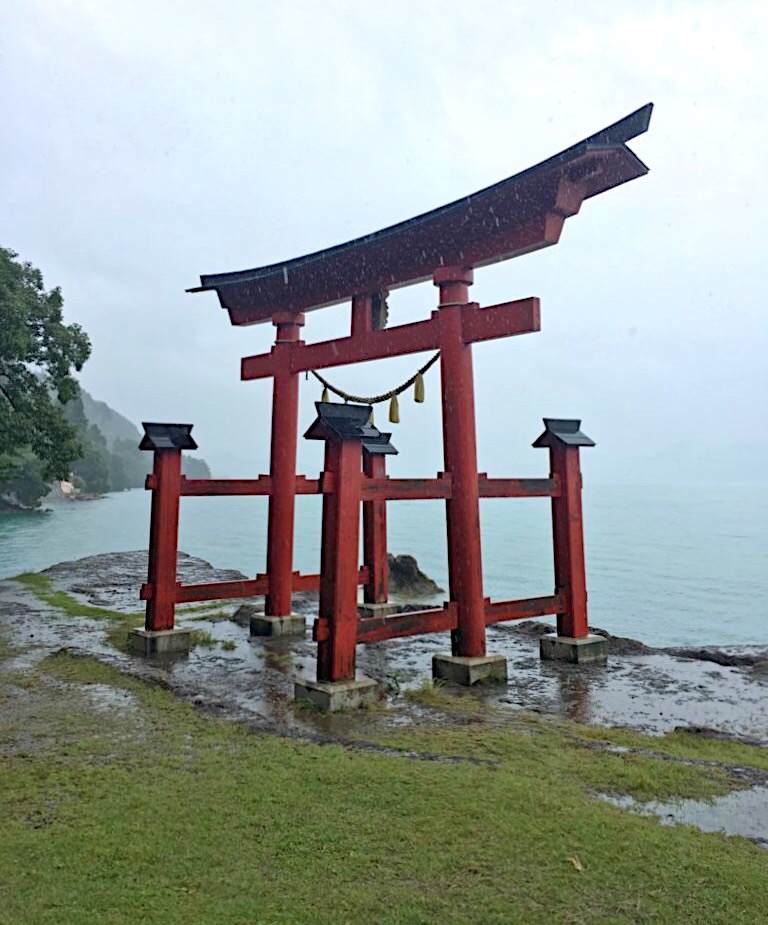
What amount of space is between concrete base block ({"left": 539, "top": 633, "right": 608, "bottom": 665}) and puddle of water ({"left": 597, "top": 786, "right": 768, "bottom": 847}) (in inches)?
168

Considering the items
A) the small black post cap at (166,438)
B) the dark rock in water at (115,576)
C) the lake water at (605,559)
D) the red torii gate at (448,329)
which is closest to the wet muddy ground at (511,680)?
the red torii gate at (448,329)

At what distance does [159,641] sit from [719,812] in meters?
6.84

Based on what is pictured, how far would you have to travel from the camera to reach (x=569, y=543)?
9172 millimetres

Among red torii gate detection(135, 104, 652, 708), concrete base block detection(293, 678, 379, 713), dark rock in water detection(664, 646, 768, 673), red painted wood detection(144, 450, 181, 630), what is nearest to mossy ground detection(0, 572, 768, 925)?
concrete base block detection(293, 678, 379, 713)

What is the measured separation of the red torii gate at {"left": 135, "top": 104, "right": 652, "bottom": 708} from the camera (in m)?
7.25

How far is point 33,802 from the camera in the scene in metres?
4.23

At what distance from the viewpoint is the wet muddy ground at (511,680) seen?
5.98 metres

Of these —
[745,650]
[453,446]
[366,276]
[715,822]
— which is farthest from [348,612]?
[745,650]

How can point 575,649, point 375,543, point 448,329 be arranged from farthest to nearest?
1. point 375,543
2. point 575,649
3. point 448,329

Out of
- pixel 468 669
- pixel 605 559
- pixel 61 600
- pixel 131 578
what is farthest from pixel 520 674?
pixel 605 559

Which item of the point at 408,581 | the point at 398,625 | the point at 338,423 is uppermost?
the point at 338,423

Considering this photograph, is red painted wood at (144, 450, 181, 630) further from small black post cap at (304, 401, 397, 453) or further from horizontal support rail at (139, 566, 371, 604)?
small black post cap at (304, 401, 397, 453)

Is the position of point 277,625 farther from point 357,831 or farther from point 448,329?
point 357,831

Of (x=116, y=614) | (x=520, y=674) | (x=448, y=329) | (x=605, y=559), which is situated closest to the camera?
(x=448, y=329)
